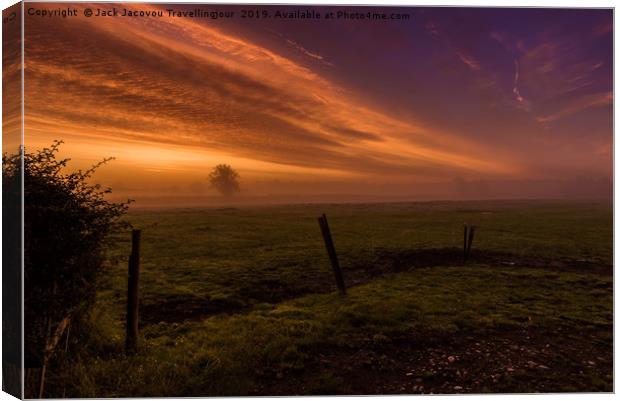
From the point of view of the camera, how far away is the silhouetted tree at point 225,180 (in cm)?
8479

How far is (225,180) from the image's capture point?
8556cm

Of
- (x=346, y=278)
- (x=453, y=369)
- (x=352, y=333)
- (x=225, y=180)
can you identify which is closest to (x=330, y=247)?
(x=352, y=333)

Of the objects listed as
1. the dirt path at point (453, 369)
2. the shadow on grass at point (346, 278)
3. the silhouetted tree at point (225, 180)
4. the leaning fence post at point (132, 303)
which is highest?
the silhouetted tree at point (225, 180)

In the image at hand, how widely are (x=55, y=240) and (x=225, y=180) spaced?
79.9 meters

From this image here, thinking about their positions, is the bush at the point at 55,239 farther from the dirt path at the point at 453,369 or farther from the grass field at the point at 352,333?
the dirt path at the point at 453,369

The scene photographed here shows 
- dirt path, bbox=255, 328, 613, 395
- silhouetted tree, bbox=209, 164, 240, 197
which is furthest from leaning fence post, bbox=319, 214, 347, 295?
silhouetted tree, bbox=209, 164, 240, 197

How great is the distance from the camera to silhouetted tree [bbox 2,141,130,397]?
23.1 feet

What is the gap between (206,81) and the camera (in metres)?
12.2

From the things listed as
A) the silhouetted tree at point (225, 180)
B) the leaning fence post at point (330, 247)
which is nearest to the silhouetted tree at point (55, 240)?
the leaning fence post at point (330, 247)

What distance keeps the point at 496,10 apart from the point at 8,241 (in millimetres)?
12359

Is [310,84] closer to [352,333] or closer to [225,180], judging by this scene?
[352,333]

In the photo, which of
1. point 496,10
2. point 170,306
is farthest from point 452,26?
point 170,306

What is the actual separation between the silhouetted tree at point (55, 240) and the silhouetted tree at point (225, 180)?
76421 millimetres

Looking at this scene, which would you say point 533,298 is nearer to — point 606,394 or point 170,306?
point 606,394
